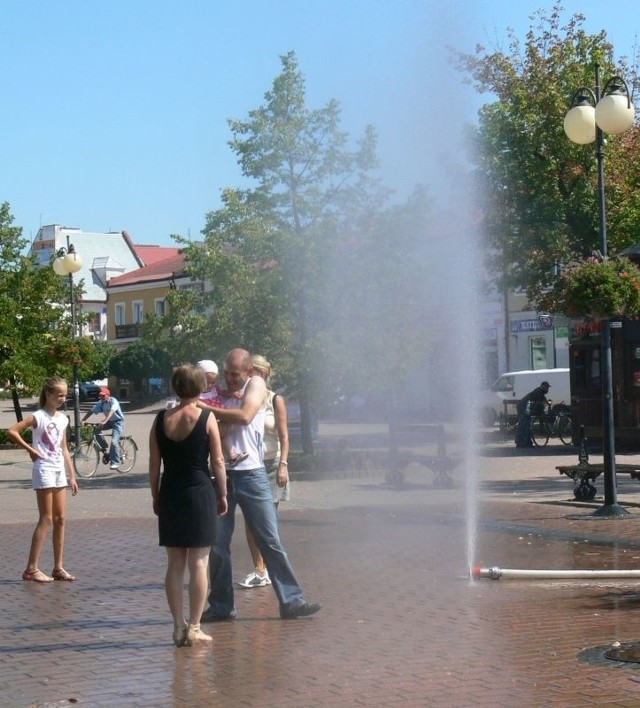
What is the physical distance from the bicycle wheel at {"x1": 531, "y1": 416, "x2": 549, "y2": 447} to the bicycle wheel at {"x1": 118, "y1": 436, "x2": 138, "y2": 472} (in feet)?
37.6

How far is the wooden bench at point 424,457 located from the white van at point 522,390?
20.5 metres

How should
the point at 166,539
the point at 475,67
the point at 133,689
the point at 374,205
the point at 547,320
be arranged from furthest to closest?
1. the point at 547,320
2. the point at 475,67
3. the point at 374,205
4. the point at 166,539
5. the point at 133,689

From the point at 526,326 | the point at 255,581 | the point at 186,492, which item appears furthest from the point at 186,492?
the point at 526,326

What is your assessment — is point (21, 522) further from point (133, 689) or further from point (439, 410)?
point (439, 410)

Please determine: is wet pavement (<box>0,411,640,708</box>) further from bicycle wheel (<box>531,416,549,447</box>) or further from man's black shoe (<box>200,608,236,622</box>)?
bicycle wheel (<box>531,416,549,447</box>)

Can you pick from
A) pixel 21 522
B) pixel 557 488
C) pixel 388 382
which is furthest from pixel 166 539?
pixel 388 382

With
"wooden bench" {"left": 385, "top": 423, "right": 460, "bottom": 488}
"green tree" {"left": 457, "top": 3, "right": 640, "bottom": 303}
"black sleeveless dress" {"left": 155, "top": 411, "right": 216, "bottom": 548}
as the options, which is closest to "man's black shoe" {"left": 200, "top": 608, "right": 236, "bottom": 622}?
"black sleeveless dress" {"left": 155, "top": 411, "right": 216, "bottom": 548}

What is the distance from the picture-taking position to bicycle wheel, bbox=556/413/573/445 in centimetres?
3414

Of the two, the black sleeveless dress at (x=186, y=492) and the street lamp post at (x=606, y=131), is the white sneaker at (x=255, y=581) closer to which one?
the black sleeveless dress at (x=186, y=492)

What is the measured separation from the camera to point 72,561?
12508 mm

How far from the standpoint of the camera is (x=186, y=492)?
26.1 feet

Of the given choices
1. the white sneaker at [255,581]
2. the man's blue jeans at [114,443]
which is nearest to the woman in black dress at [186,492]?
the white sneaker at [255,581]

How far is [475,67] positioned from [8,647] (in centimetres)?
3010

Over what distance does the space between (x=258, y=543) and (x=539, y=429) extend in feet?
87.6
